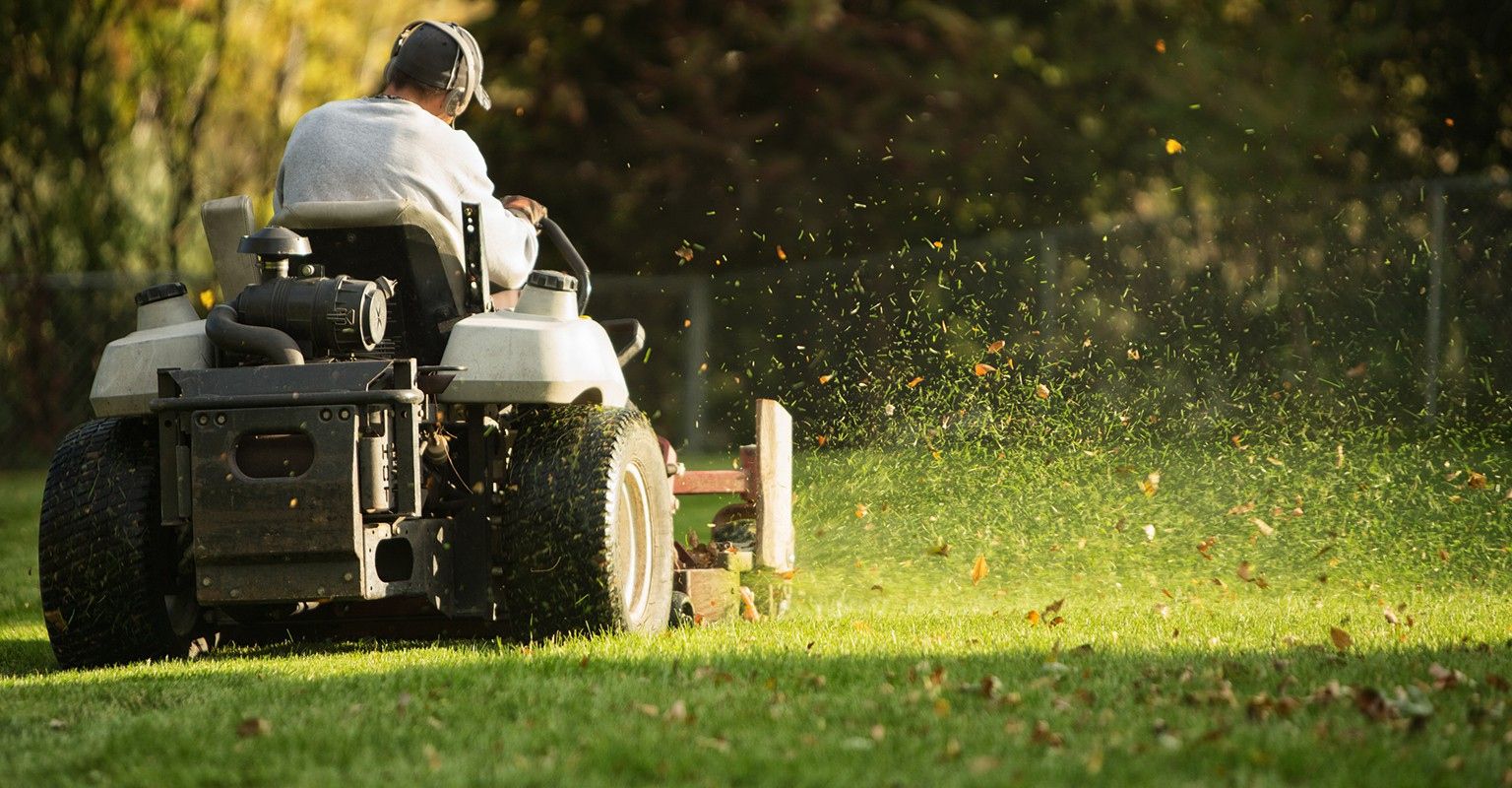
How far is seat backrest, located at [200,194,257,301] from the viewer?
5906 mm

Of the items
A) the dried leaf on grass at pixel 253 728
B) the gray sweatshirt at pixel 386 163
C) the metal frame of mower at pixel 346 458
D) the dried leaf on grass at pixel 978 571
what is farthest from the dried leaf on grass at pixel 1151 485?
the dried leaf on grass at pixel 253 728

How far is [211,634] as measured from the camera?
19.5 ft

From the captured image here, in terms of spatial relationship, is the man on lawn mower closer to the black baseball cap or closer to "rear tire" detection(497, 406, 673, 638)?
the black baseball cap

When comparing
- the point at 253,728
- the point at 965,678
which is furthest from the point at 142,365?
the point at 965,678

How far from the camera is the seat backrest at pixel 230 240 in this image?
19.4 ft

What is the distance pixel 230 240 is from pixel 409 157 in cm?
77

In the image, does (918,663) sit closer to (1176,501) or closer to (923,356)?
(1176,501)

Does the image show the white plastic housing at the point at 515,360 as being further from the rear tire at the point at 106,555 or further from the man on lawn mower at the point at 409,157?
the rear tire at the point at 106,555

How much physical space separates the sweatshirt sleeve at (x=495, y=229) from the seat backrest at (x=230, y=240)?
2.51ft

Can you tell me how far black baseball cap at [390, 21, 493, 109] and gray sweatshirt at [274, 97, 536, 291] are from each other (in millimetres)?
185

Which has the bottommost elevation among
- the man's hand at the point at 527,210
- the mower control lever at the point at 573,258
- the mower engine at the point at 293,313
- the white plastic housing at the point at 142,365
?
the white plastic housing at the point at 142,365

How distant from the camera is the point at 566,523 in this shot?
5.43 m

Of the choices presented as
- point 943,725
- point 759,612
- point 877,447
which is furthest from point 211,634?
point 877,447

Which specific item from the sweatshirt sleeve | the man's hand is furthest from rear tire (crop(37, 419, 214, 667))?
the man's hand
